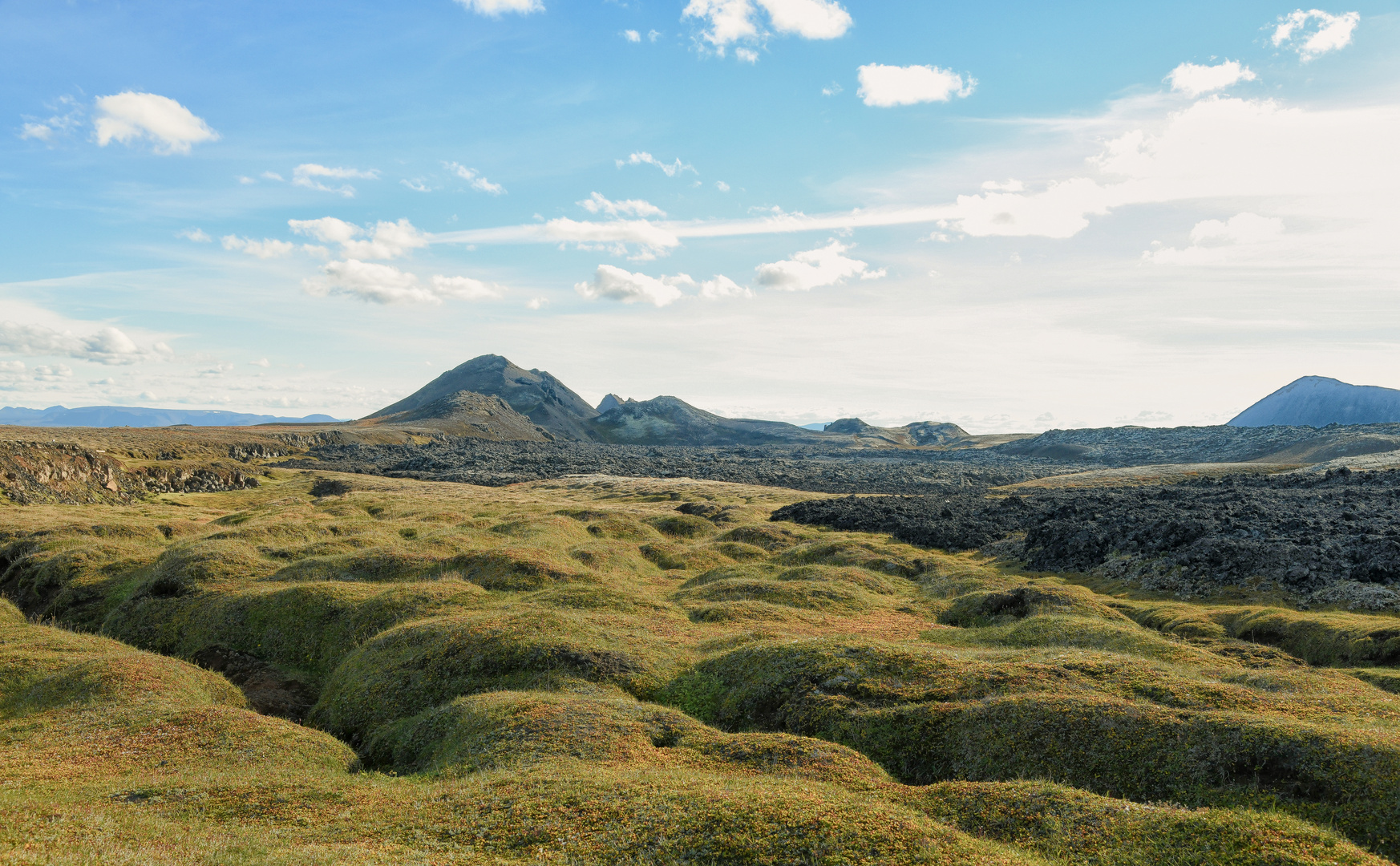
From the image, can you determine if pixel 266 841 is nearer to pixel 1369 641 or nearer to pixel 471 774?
pixel 471 774

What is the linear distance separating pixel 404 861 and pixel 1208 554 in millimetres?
62769

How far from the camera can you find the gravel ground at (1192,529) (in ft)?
170

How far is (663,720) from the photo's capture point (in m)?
27.8

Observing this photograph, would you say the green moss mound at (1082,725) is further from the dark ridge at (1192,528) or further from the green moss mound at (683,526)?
the green moss mound at (683,526)

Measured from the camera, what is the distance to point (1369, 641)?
36.1 metres

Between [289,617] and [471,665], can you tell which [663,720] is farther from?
[289,617]

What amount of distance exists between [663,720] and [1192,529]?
56580mm

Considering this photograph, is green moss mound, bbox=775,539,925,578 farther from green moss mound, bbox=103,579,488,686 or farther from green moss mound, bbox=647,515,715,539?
green moss mound, bbox=103,579,488,686

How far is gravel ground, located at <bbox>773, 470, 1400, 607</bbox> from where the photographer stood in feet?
170

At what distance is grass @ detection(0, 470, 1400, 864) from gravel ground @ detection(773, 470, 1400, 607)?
8727mm

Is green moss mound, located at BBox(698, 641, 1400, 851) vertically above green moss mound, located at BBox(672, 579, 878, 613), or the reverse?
green moss mound, located at BBox(698, 641, 1400, 851)

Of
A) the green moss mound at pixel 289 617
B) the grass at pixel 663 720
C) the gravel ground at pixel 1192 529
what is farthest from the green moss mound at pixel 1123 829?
the gravel ground at pixel 1192 529

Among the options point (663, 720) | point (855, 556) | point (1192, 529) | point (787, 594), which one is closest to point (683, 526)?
point (855, 556)

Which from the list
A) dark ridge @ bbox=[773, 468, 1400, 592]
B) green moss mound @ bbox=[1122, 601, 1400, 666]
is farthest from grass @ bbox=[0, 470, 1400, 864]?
dark ridge @ bbox=[773, 468, 1400, 592]
